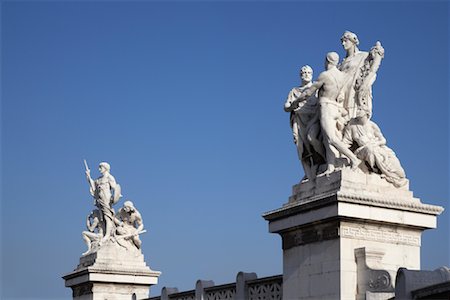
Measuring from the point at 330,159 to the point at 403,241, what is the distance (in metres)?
1.95

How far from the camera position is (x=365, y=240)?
15.7 m

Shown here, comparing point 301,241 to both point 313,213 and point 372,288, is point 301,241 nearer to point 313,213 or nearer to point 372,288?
point 313,213

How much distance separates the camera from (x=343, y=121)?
16719 mm

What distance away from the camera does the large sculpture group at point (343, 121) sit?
16234 millimetres

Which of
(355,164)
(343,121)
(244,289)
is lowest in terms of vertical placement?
(244,289)

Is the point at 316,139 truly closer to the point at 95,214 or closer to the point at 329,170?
the point at 329,170

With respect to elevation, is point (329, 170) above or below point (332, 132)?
below

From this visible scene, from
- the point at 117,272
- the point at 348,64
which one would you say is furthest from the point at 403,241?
the point at 117,272

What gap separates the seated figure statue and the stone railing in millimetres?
2863

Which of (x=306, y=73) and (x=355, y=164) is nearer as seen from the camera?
(x=355, y=164)

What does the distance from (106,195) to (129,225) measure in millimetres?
1234

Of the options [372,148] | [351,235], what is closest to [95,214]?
[372,148]

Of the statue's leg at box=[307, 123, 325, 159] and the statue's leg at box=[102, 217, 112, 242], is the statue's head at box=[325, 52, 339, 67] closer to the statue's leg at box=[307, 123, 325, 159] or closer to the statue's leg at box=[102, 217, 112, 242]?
the statue's leg at box=[307, 123, 325, 159]

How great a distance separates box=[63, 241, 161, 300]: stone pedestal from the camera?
86.1ft
